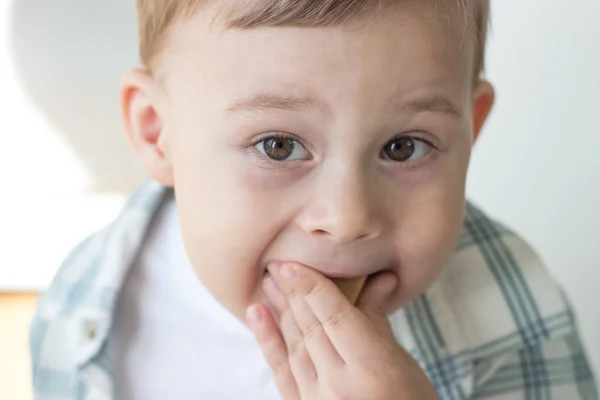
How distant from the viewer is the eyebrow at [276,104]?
1.86ft

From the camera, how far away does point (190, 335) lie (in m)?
0.86

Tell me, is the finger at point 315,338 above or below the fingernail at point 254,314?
below

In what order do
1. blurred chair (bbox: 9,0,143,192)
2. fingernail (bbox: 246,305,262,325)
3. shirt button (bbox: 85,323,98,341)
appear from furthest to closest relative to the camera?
blurred chair (bbox: 9,0,143,192), shirt button (bbox: 85,323,98,341), fingernail (bbox: 246,305,262,325)

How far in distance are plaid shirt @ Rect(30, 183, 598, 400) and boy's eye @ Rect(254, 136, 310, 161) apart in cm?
31

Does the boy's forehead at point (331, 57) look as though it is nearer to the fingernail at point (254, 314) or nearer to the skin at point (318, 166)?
the skin at point (318, 166)

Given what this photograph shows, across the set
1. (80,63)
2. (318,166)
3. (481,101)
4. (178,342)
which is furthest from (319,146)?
(80,63)

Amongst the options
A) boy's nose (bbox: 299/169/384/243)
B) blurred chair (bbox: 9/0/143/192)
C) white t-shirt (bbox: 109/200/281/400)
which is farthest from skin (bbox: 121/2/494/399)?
blurred chair (bbox: 9/0/143/192)

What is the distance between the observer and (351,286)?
2.09ft

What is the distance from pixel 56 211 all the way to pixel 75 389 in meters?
0.50

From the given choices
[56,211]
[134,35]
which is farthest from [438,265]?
[56,211]

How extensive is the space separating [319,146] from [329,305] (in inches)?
5.1

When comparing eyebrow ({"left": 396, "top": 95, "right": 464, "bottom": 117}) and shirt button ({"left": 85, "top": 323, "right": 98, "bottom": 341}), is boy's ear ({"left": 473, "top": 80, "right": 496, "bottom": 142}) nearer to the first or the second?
eyebrow ({"left": 396, "top": 95, "right": 464, "bottom": 117})

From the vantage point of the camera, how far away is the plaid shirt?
846mm

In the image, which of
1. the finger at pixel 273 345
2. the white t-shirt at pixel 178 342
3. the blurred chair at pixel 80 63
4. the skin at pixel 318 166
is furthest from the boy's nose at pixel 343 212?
the blurred chair at pixel 80 63
